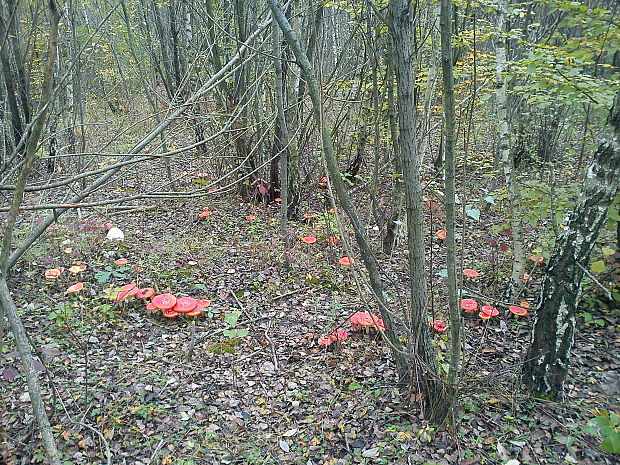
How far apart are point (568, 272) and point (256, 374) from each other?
95.8 inches

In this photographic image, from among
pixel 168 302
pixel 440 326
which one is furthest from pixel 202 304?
pixel 440 326

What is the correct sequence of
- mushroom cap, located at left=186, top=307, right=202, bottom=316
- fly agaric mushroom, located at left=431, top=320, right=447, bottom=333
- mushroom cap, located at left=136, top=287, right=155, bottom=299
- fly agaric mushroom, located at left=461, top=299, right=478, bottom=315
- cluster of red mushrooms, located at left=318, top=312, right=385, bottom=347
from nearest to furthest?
fly agaric mushroom, located at left=431, top=320, right=447, bottom=333 < cluster of red mushrooms, located at left=318, top=312, right=385, bottom=347 < fly agaric mushroom, located at left=461, top=299, right=478, bottom=315 < mushroom cap, located at left=186, top=307, right=202, bottom=316 < mushroom cap, located at left=136, top=287, right=155, bottom=299

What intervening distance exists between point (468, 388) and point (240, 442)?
160cm

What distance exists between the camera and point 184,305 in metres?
3.96

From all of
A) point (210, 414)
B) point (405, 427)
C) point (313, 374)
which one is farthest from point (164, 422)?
point (405, 427)

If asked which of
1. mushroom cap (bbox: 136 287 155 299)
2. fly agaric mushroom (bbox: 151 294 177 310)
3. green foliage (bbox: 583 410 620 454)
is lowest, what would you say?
mushroom cap (bbox: 136 287 155 299)

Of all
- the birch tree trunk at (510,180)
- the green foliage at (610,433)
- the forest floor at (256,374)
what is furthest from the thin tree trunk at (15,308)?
the birch tree trunk at (510,180)

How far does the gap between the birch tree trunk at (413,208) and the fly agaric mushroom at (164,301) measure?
A: 224 cm

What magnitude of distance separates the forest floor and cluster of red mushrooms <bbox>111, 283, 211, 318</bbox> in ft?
0.59

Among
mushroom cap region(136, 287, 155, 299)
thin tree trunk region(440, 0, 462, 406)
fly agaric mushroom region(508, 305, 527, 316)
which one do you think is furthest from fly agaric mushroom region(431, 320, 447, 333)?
mushroom cap region(136, 287, 155, 299)

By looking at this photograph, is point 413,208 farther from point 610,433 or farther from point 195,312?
point 195,312

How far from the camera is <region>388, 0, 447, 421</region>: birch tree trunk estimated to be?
96.8 inches

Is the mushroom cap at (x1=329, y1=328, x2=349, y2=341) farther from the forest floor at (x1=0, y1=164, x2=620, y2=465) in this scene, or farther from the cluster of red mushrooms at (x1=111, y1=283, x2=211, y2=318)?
the cluster of red mushrooms at (x1=111, y1=283, x2=211, y2=318)

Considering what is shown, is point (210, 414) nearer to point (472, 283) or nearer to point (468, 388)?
point (468, 388)
